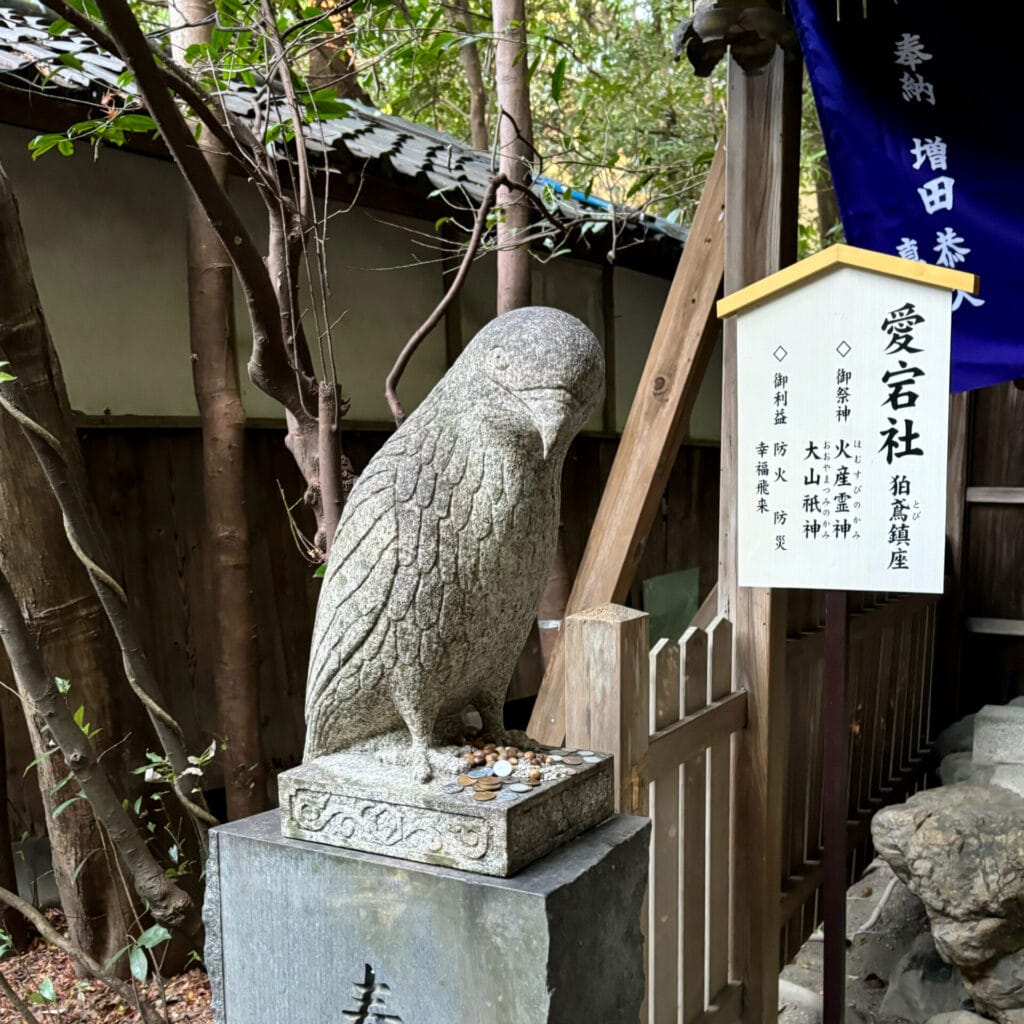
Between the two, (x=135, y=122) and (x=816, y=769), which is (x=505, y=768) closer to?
(x=135, y=122)

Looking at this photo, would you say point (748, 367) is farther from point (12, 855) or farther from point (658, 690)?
point (12, 855)

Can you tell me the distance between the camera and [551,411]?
4.87ft

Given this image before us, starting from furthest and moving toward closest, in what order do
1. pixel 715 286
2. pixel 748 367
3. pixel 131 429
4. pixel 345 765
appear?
pixel 131 429, pixel 715 286, pixel 748 367, pixel 345 765

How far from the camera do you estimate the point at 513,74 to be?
3.15 meters

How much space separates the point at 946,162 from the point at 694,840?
233cm

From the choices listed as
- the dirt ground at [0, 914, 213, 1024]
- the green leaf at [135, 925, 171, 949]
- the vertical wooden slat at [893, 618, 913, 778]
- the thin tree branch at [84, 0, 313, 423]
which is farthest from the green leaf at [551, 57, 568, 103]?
the dirt ground at [0, 914, 213, 1024]

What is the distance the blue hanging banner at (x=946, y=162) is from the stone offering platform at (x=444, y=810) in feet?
7.02

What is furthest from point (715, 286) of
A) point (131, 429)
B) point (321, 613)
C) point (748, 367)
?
point (131, 429)

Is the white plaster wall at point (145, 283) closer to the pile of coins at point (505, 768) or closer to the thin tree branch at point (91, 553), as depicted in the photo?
the thin tree branch at point (91, 553)

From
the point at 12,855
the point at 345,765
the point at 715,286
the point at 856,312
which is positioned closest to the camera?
the point at 345,765

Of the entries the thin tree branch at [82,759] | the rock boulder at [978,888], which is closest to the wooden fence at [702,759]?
the rock boulder at [978,888]

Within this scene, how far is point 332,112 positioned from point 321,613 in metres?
1.61

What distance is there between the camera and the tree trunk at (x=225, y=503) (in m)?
3.13

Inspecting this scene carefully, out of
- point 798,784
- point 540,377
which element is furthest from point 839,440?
point 798,784
